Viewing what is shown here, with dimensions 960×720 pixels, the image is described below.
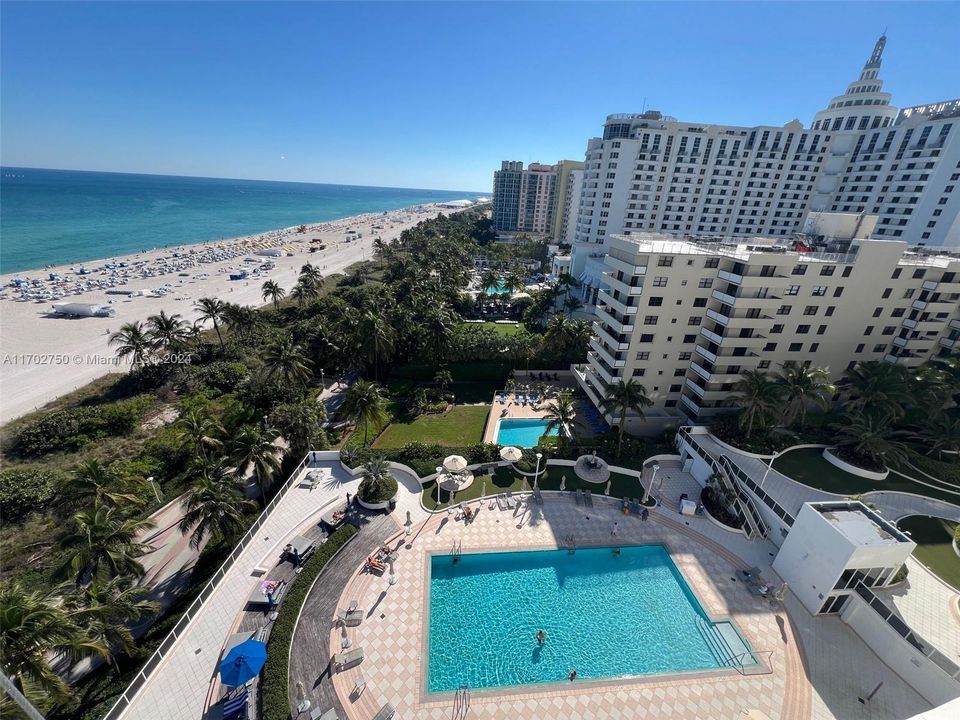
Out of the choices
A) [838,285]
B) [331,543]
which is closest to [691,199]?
[838,285]

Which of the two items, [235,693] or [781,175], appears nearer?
[235,693]

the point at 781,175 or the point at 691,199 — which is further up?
the point at 781,175

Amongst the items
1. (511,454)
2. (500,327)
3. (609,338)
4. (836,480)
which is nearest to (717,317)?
(609,338)

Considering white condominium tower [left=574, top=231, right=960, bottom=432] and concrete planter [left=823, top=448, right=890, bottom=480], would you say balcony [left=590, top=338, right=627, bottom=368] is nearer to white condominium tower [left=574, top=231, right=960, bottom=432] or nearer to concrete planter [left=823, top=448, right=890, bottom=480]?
white condominium tower [left=574, top=231, right=960, bottom=432]

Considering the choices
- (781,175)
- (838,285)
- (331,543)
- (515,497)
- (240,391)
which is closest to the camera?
(331,543)

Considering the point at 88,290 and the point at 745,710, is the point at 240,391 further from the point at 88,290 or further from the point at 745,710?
the point at 88,290

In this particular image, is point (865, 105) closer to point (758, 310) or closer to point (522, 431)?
point (758, 310)
